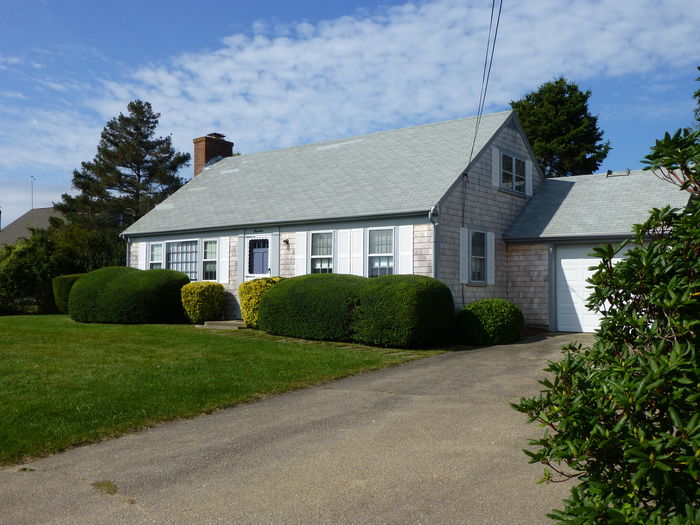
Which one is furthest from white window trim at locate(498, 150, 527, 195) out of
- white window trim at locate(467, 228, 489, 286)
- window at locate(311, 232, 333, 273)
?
window at locate(311, 232, 333, 273)

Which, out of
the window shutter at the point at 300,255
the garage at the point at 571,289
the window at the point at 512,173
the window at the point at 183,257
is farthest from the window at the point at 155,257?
the garage at the point at 571,289

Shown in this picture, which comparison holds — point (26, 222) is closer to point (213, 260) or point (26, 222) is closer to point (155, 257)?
point (155, 257)

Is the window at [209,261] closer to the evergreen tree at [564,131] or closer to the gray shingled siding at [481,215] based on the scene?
the gray shingled siding at [481,215]

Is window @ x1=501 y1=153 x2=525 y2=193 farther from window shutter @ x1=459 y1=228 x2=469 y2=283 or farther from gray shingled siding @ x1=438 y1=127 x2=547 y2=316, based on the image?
window shutter @ x1=459 y1=228 x2=469 y2=283

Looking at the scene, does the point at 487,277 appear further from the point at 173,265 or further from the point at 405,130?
the point at 173,265

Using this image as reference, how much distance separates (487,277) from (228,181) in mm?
11490

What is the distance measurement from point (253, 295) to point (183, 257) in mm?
5616

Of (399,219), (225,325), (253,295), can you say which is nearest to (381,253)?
(399,219)

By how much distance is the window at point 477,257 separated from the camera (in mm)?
17984

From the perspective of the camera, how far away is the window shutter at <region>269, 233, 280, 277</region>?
19750mm

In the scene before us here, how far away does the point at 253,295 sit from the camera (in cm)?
1831

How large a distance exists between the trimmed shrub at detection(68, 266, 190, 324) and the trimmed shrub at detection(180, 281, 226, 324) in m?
0.55

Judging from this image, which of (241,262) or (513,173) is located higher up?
(513,173)

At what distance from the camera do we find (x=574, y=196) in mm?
20062
